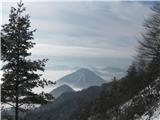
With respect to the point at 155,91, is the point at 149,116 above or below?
below

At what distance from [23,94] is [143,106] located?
25.4 ft

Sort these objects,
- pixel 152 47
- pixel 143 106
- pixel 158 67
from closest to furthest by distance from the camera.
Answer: pixel 143 106 → pixel 158 67 → pixel 152 47

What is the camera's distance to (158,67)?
3472cm

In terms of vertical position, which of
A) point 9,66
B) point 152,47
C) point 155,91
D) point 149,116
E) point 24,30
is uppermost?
point 152,47

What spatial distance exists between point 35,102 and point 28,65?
105 inches

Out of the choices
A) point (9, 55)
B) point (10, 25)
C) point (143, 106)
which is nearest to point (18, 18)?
point (10, 25)

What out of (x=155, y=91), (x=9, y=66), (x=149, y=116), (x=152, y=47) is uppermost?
(x=152, y=47)

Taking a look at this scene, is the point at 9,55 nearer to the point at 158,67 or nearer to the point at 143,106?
the point at 143,106

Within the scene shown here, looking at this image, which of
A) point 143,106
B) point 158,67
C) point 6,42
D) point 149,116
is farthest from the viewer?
point 158,67

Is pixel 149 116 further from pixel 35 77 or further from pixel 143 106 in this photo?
pixel 35 77

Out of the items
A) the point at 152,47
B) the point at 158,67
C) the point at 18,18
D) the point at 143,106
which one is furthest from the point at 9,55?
the point at 152,47

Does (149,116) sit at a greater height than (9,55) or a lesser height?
lesser

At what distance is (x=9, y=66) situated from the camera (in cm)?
2730

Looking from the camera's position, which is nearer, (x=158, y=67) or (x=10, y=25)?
(x=10, y=25)
